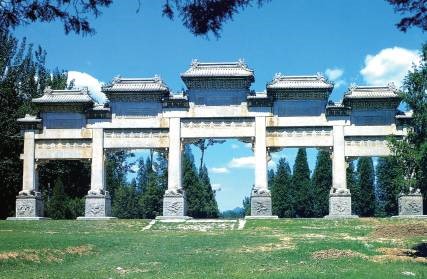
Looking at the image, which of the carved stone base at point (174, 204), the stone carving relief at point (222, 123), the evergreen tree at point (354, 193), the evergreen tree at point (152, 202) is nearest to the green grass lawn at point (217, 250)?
the carved stone base at point (174, 204)

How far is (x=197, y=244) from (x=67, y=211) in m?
22.5

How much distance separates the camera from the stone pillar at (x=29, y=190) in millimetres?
34406

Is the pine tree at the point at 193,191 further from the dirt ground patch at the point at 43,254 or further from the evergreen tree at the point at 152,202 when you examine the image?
the dirt ground patch at the point at 43,254

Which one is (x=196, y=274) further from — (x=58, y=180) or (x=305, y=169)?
(x=305, y=169)

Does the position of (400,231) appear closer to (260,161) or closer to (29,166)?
(260,161)

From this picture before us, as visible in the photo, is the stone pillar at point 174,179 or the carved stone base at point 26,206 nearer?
the stone pillar at point 174,179

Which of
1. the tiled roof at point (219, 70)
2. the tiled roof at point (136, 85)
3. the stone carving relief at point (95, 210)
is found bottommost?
the stone carving relief at point (95, 210)

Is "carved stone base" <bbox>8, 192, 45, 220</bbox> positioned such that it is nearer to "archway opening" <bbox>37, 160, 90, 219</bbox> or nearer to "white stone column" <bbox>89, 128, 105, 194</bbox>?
"archway opening" <bbox>37, 160, 90, 219</bbox>

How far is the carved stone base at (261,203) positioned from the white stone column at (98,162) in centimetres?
932

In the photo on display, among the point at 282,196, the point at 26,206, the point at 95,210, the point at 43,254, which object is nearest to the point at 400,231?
the point at 43,254

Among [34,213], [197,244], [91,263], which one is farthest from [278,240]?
[34,213]

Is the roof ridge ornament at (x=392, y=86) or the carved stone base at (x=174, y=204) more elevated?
the roof ridge ornament at (x=392, y=86)

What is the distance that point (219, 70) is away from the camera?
34938 mm

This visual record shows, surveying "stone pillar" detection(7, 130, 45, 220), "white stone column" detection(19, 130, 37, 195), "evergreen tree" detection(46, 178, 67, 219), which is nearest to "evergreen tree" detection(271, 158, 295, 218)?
"evergreen tree" detection(46, 178, 67, 219)
